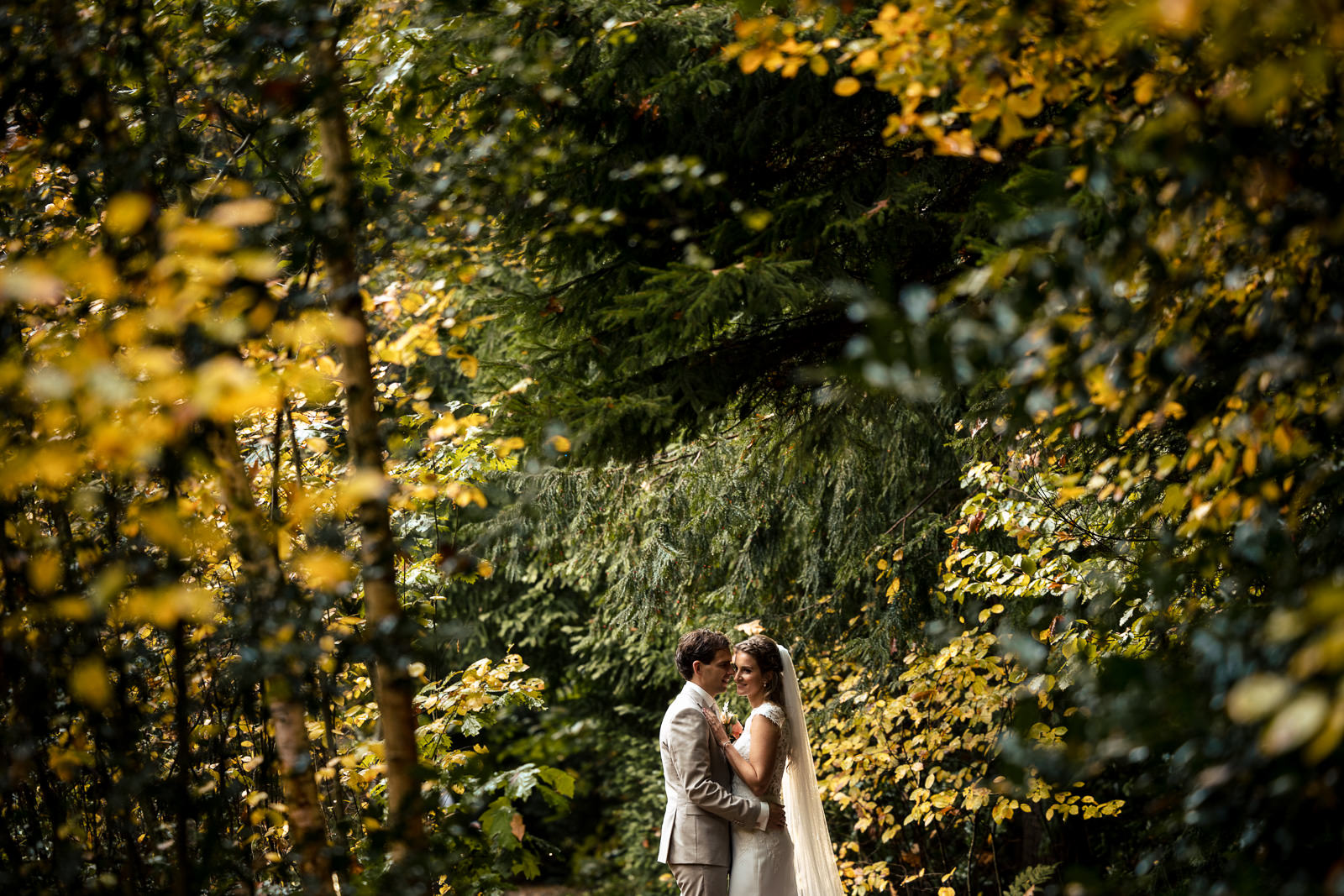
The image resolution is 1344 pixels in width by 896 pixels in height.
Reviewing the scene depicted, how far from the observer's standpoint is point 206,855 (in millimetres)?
1840

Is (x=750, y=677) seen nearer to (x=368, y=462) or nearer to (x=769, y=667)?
(x=769, y=667)

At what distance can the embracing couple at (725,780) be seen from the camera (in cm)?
403

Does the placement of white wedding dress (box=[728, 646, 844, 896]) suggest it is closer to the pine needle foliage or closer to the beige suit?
the beige suit

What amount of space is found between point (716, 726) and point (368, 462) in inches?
99.6

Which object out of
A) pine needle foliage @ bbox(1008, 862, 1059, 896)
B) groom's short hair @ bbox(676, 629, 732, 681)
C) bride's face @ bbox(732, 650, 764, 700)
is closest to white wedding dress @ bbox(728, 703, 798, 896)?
bride's face @ bbox(732, 650, 764, 700)

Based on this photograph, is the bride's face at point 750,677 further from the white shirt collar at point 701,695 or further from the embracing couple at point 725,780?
the white shirt collar at point 701,695

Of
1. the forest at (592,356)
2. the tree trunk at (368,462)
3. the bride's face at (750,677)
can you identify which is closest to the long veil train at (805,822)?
the bride's face at (750,677)

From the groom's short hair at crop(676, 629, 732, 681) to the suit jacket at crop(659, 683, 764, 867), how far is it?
0.45ft

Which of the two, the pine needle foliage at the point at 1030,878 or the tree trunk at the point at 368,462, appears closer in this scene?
the tree trunk at the point at 368,462

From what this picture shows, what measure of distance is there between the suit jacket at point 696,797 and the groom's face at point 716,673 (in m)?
0.08

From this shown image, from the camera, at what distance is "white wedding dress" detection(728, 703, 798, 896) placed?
13.4 feet

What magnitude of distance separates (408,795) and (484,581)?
895cm

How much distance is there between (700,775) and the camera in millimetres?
3988

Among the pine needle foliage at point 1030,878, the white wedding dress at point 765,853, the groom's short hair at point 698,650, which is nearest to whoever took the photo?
the white wedding dress at point 765,853
